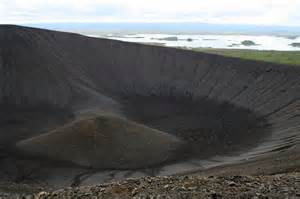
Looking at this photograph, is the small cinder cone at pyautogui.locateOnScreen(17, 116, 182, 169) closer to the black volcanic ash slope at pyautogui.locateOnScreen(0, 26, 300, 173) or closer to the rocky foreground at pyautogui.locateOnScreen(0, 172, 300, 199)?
the black volcanic ash slope at pyautogui.locateOnScreen(0, 26, 300, 173)

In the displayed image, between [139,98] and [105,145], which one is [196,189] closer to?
[105,145]

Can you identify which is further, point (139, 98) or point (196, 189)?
point (139, 98)

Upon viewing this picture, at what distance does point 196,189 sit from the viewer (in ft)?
35.8

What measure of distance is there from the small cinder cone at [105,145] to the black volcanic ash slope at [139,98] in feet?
0.22

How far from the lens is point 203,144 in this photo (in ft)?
100

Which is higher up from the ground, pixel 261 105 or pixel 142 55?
pixel 142 55

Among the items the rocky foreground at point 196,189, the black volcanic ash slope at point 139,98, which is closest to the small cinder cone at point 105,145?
the black volcanic ash slope at point 139,98

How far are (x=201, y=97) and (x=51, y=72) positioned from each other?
15116mm

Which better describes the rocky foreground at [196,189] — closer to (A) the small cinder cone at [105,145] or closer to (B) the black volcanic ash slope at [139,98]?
(B) the black volcanic ash slope at [139,98]

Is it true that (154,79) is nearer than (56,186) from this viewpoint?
No

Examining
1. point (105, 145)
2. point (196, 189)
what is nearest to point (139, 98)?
point (105, 145)

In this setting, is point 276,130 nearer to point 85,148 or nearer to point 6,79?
point 85,148

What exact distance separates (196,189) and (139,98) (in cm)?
3306

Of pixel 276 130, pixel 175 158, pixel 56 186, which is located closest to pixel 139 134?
pixel 175 158
